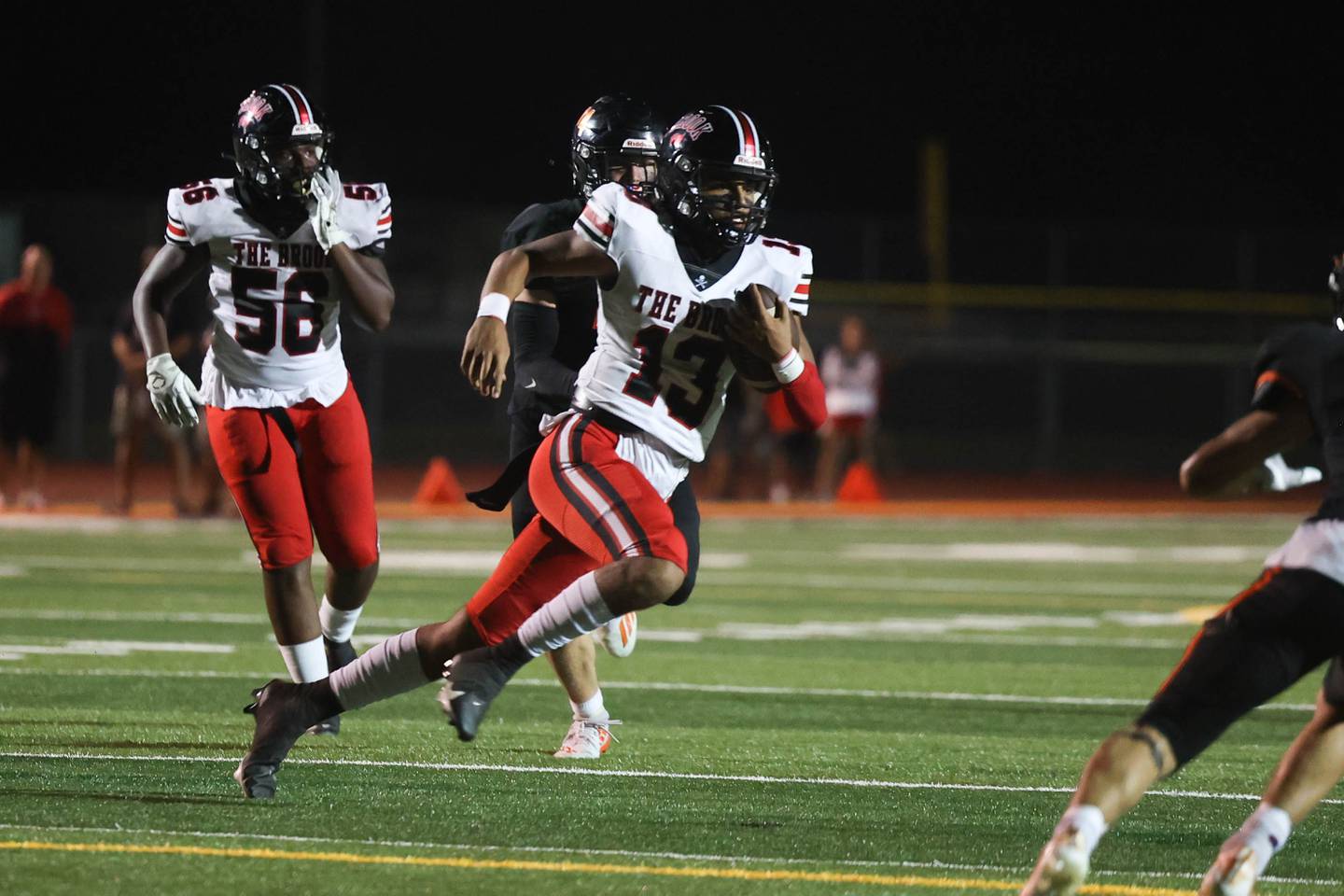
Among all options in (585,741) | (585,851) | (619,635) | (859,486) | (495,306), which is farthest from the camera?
(859,486)

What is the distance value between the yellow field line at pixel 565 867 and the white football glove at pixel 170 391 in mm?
1804

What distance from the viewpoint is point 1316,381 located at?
4.12 metres

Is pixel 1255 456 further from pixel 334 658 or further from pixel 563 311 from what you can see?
A: pixel 334 658

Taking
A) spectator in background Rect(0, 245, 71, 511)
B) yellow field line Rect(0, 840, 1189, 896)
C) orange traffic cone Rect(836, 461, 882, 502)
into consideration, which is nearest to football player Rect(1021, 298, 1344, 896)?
yellow field line Rect(0, 840, 1189, 896)

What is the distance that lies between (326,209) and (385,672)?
5.18 ft

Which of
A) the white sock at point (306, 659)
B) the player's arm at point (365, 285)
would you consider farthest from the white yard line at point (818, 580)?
the player's arm at point (365, 285)

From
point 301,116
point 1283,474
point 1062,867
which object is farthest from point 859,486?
point 1062,867

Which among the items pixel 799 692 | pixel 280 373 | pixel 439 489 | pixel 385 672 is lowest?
pixel 439 489

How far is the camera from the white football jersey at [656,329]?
18.7 feet

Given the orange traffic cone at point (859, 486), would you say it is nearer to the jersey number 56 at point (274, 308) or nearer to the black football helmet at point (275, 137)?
the jersey number 56 at point (274, 308)

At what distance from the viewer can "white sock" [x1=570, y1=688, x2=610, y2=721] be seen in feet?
22.5

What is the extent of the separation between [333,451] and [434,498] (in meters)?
12.4

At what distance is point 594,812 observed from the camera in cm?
566

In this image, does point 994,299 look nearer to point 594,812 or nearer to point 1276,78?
point 1276,78
